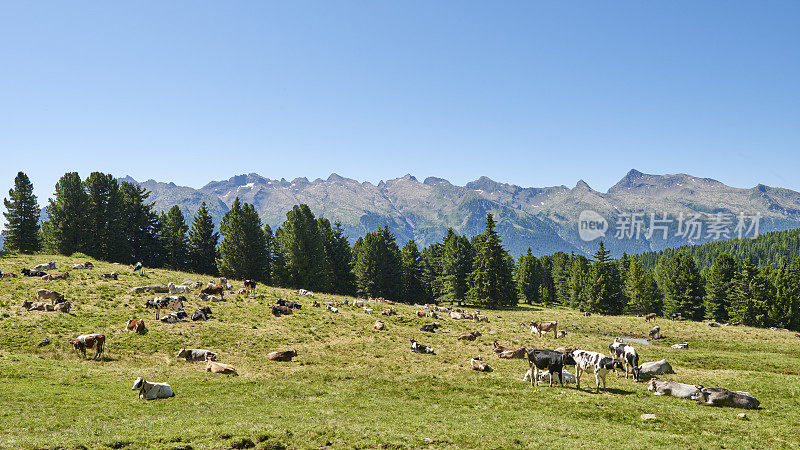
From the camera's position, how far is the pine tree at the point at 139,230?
79.6 meters

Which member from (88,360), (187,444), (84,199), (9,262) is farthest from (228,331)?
(84,199)

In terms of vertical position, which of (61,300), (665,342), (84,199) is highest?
(84,199)

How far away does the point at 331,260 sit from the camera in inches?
3669

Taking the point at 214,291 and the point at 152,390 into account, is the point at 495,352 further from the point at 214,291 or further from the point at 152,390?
the point at 214,291

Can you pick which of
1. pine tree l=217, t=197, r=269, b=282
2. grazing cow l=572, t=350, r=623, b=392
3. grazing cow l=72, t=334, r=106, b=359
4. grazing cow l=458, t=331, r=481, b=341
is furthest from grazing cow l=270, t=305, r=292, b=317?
pine tree l=217, t=197, r=269, b=282

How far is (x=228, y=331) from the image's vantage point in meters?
33.9

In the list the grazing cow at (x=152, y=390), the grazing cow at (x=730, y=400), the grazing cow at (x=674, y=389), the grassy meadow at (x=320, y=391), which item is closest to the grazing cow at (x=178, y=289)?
the grassy meadow at (x=320, y=391)

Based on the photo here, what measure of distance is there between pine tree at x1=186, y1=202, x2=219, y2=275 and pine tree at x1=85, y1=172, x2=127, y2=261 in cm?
1277

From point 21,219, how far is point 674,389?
102 meters

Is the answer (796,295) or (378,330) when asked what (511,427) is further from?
(796,295)

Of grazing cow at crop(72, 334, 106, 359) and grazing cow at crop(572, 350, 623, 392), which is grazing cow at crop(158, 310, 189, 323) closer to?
grazing cow at crop(72, 334, 106, 359)

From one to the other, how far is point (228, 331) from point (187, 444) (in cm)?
2181

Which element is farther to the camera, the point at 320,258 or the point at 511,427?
the point at 320,258

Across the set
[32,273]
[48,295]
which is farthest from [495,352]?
[32,273]
